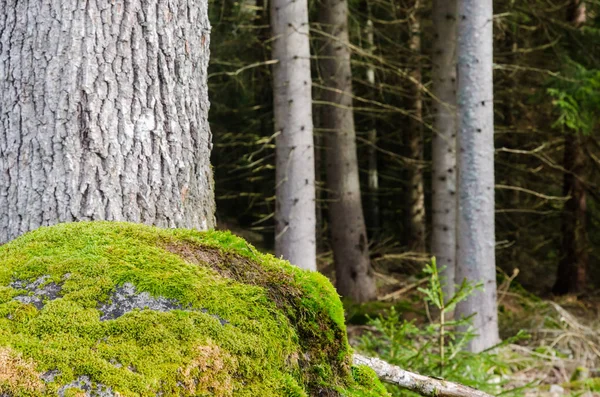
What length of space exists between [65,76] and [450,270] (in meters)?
7.67

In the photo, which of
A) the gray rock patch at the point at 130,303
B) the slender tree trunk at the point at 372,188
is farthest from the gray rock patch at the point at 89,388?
the slender tree trunk at the point at 372,188

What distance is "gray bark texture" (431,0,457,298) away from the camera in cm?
945

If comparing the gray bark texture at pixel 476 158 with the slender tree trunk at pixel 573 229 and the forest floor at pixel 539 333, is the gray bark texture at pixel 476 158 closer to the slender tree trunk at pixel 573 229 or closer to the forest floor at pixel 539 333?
the forest floor at pixel 539 333

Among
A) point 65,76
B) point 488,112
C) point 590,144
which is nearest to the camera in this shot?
point 65,76

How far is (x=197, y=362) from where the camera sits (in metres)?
1.69

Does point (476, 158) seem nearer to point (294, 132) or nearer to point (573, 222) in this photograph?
point (294, 132)

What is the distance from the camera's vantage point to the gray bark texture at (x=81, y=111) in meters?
2.64

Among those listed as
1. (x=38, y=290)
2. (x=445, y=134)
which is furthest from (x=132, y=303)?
(x=445, y=134)

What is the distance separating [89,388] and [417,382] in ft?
3.94

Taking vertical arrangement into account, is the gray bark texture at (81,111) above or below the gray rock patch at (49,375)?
above

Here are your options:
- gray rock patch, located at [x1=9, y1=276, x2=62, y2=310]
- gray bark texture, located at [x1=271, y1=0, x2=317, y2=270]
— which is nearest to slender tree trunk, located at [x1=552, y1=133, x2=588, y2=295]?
gray bark texture, located at [x1=271, y1=0, x2=317, y2=270]

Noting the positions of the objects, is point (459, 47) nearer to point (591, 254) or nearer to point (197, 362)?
point (197, 362)

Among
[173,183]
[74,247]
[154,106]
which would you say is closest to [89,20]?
[154,106]

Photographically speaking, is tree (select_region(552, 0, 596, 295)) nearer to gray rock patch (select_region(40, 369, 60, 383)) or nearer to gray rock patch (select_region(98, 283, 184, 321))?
gray rock patch (select_region(98, 283, 184, 321))
